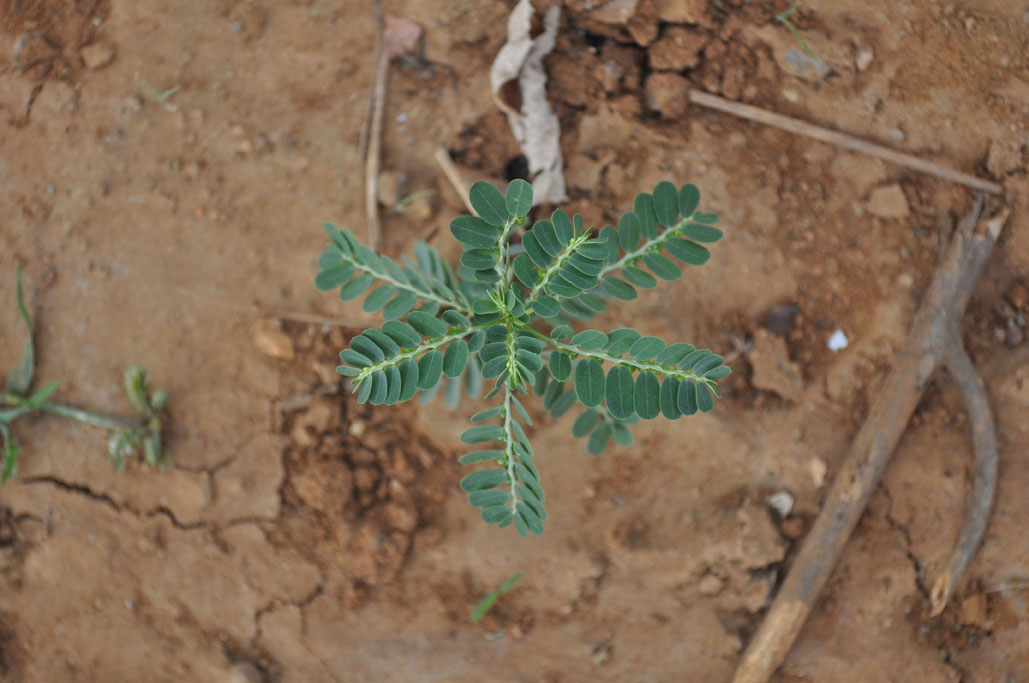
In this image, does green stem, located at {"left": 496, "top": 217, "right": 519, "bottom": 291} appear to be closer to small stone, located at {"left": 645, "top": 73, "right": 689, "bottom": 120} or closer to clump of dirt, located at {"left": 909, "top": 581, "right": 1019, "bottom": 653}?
small stone, located at {"left": 645, "top": 73, "right": 689, "bottom": 120}

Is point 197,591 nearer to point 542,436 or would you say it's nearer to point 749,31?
point 542,436

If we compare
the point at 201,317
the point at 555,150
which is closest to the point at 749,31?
the point at 555,150

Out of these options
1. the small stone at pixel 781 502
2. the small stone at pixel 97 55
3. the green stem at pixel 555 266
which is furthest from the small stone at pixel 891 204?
the small stone at pixel 97 55

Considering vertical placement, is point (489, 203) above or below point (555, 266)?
above

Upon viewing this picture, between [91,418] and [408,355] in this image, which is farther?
[91,418]

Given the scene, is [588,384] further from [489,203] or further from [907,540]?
[907,540]

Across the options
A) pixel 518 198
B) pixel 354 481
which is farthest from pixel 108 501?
pixel 518 198
